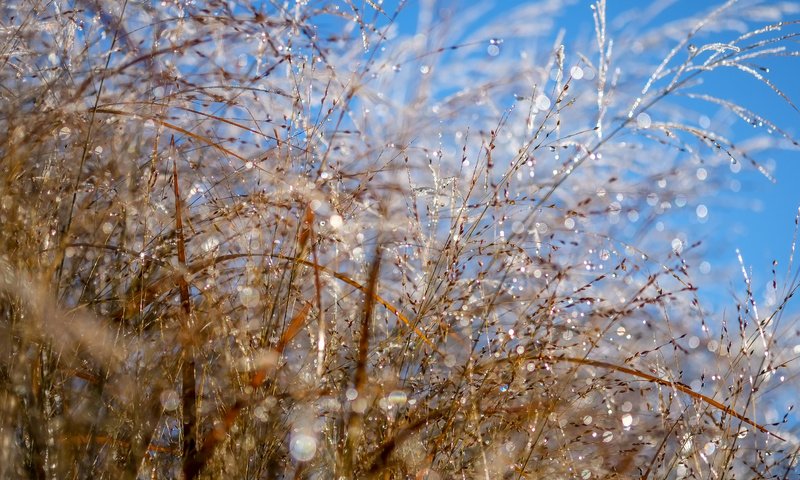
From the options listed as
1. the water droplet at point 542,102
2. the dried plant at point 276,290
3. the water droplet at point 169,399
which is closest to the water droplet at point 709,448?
the dried plant at point 276,290

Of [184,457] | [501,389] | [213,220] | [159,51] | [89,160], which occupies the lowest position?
[184,457]

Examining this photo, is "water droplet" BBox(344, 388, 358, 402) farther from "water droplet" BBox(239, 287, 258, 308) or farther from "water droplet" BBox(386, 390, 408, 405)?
"water droplet" BBox(239, 287, 258, 308)

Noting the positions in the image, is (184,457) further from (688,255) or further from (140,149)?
(688,255)

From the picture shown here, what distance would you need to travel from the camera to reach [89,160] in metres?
1.96

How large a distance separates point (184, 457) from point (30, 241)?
0.54 meters

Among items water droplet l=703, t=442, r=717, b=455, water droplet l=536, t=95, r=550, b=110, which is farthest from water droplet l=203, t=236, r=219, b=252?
water droplet l=703, t=442, r=717, b=455

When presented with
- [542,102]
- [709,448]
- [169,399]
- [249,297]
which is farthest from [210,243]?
[709,448]

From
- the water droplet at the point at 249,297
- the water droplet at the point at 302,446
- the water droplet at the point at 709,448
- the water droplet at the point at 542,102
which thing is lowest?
the water droplet at the point at 302,446

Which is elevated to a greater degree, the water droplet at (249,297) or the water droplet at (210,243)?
the water droplet at (210,243)

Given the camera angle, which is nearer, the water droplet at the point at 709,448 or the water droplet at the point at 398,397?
the water droplet at the point at 398,397

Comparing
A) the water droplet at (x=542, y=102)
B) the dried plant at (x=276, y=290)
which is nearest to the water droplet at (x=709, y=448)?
the dried plant at (x=276, y=290)

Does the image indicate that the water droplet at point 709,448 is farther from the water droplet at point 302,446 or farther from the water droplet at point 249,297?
the water droplet at point 249,297

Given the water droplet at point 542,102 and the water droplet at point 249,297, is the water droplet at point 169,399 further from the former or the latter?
the water droplet at point 542,102

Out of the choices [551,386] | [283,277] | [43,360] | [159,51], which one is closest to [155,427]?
[43,360]
